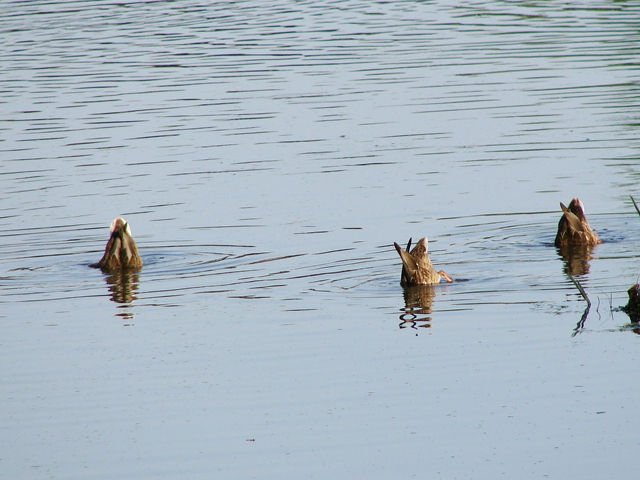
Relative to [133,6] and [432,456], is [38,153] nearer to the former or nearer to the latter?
[432,456]

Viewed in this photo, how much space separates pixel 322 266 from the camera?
37.1ft

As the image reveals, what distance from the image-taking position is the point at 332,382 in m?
7.68

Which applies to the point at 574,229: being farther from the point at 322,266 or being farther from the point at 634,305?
the point at 634,305

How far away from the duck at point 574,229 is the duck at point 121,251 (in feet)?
14.2

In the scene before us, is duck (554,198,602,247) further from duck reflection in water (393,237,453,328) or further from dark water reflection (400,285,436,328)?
dark water reflection (400,285,436,328)

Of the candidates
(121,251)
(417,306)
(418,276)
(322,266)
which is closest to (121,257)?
(121,251)

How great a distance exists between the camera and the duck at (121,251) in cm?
1177

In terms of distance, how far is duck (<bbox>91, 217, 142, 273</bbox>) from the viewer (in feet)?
38.6

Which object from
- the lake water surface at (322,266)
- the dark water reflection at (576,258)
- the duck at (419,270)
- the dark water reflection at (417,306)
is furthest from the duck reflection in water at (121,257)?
the dark water reflection at (576,258)

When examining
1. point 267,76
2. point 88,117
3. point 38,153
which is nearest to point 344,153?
point 38,153

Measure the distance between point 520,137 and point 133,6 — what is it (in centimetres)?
2561

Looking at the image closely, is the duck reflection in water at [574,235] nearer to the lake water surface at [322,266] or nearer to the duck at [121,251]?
the lake water surface at [322,266]

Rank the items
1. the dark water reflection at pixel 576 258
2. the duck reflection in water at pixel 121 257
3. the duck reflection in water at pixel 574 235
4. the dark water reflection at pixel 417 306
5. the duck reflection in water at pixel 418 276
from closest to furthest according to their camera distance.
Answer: the dark water reflection at pixel 417 306 < the duck reflection in water at pixel 418 276 < the dark water reflection at pixel 576 258 < the duck reflection in water at pixel 574 235 < the duck reflection in water at pixel 121 257

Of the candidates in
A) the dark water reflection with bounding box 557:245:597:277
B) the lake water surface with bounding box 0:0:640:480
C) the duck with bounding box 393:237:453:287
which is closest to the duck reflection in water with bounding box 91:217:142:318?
the lake water surface with bounding box 0:0:640:480
